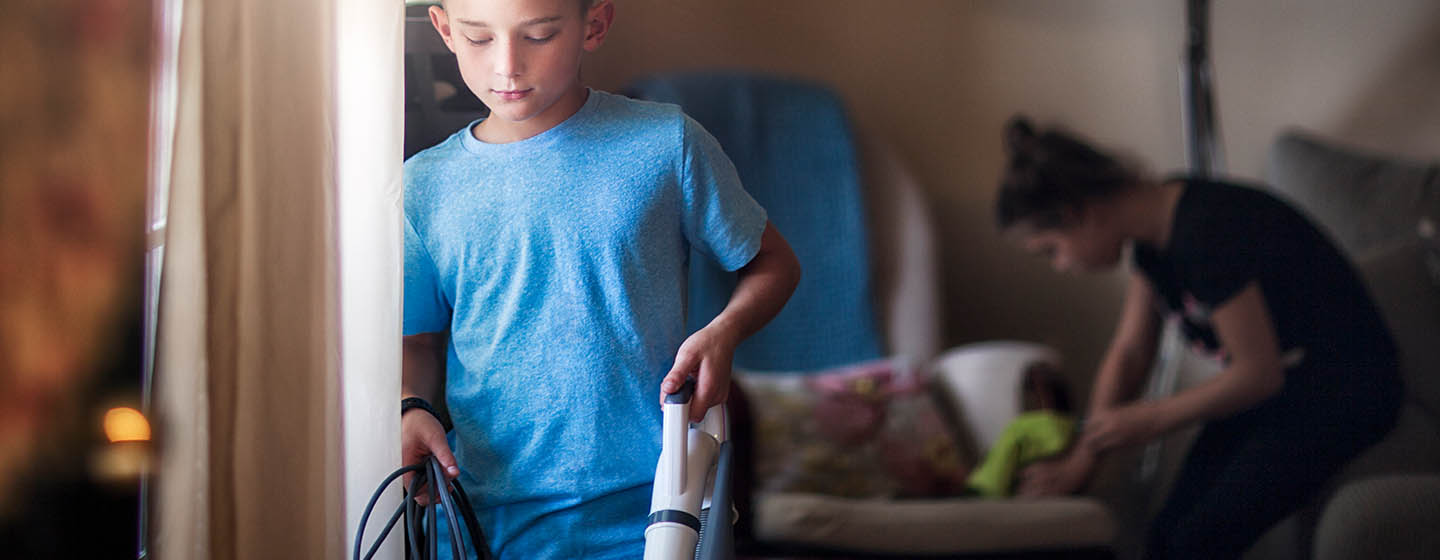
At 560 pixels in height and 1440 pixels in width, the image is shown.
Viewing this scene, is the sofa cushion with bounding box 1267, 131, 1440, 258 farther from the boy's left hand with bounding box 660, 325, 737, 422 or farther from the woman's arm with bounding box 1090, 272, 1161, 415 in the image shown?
the boy's left hand with bounding box 660, 325, 737, 422

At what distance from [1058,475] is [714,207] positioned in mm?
659

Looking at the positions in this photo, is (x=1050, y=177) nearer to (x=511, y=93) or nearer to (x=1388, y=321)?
(x=1388, y=321)

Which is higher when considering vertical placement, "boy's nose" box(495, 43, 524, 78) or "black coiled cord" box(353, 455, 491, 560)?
"boy's nose" box(495, 43, 524, 78)

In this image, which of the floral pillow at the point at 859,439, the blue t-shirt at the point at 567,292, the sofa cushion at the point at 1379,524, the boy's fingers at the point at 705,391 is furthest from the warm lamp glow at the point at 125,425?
the sofa cushion at the point at 1379,524

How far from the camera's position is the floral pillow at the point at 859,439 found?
3.70 feet

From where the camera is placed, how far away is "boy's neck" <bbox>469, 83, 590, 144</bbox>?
40cm

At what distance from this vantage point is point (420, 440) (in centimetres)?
43

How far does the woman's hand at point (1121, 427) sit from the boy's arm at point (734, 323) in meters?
0.51

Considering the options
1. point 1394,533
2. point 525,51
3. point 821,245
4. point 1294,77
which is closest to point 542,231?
point 525,51

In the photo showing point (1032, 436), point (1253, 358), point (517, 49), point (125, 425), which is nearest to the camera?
point (517, 49)

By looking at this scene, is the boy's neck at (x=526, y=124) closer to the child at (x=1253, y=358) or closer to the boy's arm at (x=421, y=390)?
the boy's arm at (x=421, y=390)

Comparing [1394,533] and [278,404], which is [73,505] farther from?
[1394,533]

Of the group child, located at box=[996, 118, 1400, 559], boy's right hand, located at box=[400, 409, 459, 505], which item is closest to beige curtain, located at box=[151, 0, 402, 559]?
boy's right hand, located at box=[400, 409, 459, 505]

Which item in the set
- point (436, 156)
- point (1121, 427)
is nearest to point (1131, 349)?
point (1121, 427)
